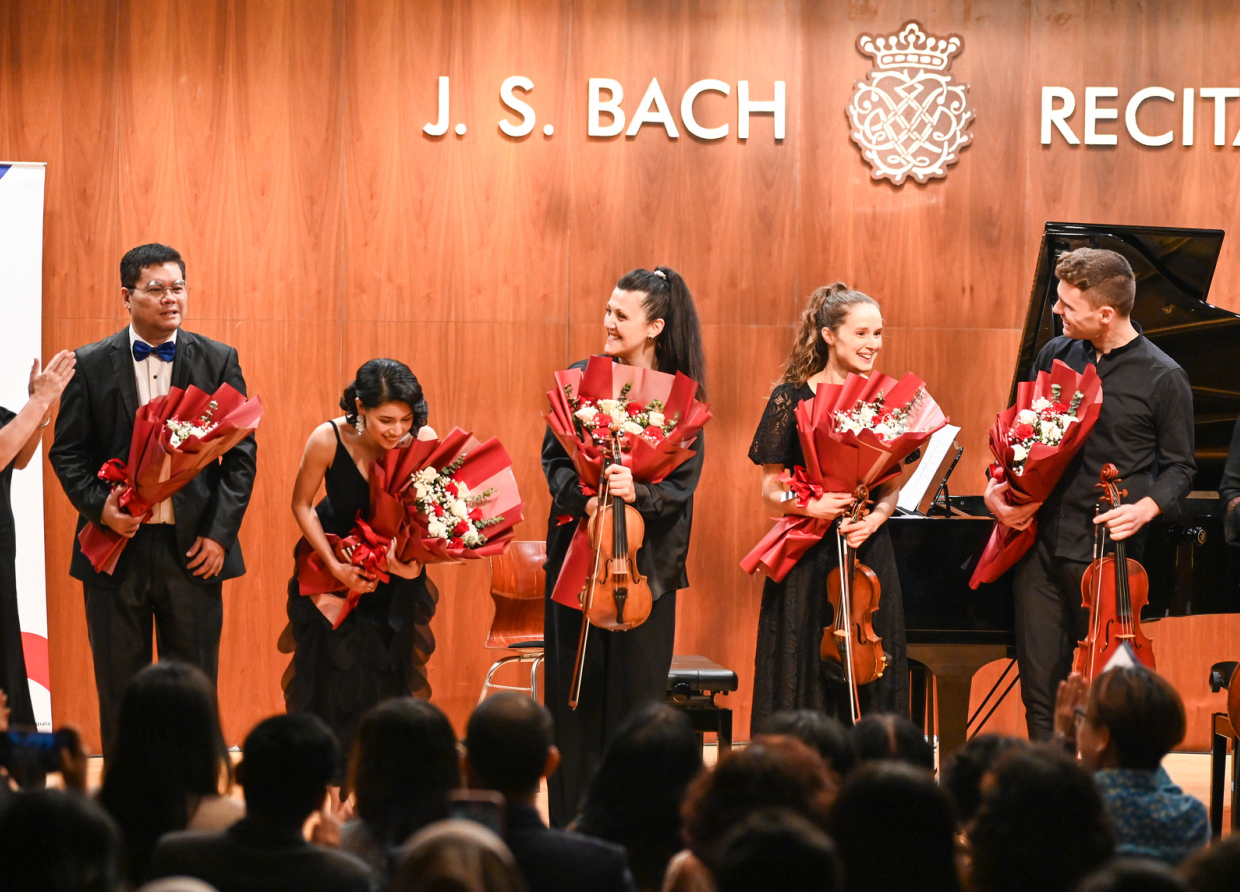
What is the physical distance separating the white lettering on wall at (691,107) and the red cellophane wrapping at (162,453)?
2670mm

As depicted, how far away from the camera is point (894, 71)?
5727 mm

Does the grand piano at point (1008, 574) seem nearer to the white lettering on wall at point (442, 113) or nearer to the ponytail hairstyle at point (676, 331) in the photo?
the ponytail hairstyle at point (676, 331)

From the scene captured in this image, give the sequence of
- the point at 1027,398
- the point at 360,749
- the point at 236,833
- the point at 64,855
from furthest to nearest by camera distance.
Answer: the point at 1027,398 < the point at 360,749 < the point at 236,833 < the point at 64,855

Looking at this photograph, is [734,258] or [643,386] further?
[734,258]

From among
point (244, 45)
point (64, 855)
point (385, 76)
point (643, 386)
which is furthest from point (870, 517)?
point (244, 45)

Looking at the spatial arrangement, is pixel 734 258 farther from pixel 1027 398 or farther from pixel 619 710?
pixel 619 710

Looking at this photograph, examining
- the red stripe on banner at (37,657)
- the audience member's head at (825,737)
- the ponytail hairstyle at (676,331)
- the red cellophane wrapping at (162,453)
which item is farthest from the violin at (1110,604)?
the red stripe on banner at (37,657)

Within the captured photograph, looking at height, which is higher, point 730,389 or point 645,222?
point 645,222

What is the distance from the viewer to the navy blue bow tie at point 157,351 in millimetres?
3996

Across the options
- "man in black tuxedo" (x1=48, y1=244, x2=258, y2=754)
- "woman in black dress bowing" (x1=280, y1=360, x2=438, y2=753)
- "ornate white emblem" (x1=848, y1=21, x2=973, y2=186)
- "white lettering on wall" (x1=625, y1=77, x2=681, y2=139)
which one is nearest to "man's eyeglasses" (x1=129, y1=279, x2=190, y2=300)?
"man in black tuxedo" (x1=48, y1=244, x2=258, y2=754)

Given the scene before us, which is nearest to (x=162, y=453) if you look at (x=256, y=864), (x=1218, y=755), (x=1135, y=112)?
(x=256, y=864)

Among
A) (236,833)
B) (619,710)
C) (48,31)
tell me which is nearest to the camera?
(236,833)

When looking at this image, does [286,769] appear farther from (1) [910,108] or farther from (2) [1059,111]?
(2) [1059,111]

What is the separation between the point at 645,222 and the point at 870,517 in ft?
7.57
